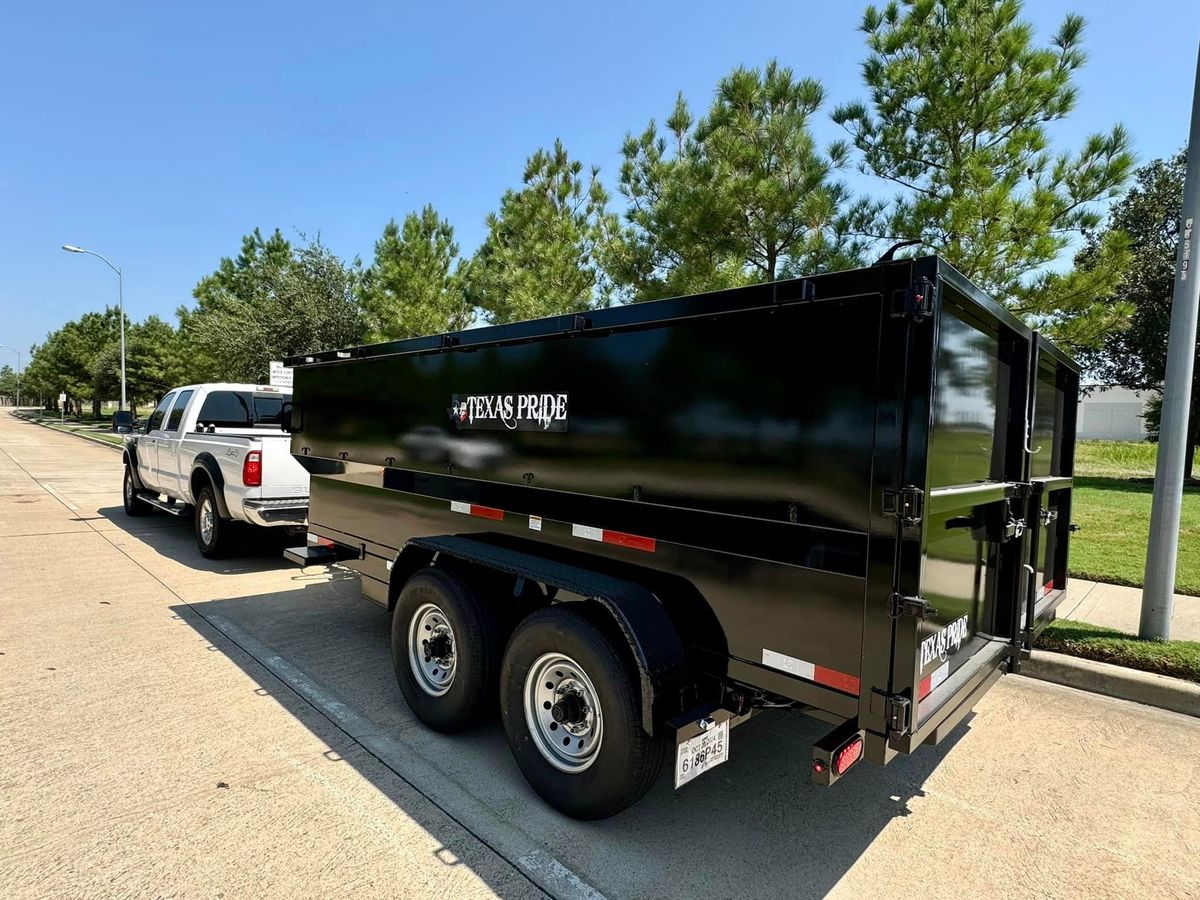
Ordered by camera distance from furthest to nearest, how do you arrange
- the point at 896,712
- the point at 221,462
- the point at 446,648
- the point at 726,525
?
the point at 221,462
the point at 446,648
the point at 726,525
the point at 896,712

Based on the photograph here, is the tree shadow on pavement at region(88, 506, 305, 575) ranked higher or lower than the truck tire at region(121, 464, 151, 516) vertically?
lower

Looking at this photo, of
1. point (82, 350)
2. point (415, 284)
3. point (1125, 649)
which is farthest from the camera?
point (82, 350)

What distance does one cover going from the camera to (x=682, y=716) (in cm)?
267

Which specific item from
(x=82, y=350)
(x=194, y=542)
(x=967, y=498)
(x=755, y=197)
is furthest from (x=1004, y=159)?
(x=82, y=350)

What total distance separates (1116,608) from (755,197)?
20.0ft

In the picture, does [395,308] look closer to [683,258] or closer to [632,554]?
[683,258]

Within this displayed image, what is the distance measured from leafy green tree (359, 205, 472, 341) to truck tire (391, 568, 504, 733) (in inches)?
498

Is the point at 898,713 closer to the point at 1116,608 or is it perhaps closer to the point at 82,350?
the point at 1116,608

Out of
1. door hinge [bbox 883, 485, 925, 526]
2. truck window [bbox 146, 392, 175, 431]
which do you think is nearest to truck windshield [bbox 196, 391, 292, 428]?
truck window [bbox 146, 392, 175, 431]

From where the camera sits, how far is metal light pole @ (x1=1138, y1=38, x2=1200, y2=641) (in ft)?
16.5

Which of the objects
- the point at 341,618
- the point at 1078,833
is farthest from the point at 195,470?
the point at 1078,833

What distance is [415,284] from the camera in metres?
16.7

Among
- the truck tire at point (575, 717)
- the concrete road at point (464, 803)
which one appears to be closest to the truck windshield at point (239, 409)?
the concrete road at point (464, 803)

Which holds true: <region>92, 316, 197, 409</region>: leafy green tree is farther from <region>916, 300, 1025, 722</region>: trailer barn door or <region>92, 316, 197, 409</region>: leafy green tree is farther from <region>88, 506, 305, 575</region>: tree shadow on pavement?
<region>916, 300, 1025, 722</region>: trailer barn door
